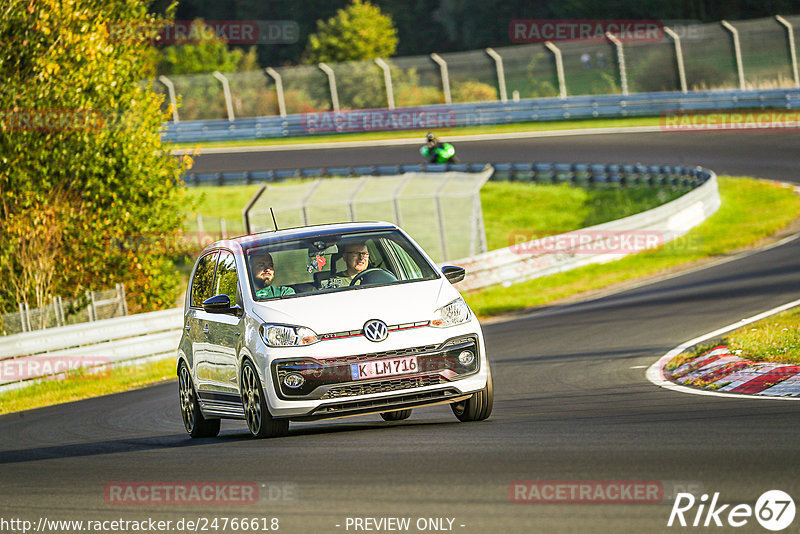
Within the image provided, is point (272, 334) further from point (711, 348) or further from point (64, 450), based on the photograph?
point (711, 348)

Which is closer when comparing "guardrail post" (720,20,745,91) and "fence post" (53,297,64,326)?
"fence post" (53,297,64,326)

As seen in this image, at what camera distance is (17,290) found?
2369 cm

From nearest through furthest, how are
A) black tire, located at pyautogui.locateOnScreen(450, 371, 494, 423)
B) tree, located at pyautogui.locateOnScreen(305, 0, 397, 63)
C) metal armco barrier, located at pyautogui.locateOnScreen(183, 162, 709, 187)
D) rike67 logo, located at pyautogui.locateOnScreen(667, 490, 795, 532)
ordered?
rike67 logo, located at pyautogui.locateOnScreen(667, 490, 795, 532), black tire, located at pyautogui.locateOnScreen(450, 371, 494, 423), metal armco barrier, located at pyautogui.locateOnScreen(183, 162, 709, 187), tree, located at pyautogui.locateOnScreen(305, 0, 397, 63)

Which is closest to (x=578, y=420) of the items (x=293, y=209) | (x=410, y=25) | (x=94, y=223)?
(x=94, y=223)

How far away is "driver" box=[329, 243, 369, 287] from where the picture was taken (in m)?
9.65

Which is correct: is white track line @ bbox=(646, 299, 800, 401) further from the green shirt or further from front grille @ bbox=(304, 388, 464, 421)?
the green shirt

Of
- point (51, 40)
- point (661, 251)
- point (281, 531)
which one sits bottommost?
point (661, 251)

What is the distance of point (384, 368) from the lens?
866 cm

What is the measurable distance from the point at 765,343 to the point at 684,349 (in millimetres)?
1782

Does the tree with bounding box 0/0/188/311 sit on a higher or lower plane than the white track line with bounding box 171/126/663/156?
higher

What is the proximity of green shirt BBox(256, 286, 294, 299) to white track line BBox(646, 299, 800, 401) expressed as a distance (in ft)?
12.3

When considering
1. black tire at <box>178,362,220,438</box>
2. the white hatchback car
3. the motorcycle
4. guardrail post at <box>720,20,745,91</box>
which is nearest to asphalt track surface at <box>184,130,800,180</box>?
guardrail post at <box>720,20,745,91</box>

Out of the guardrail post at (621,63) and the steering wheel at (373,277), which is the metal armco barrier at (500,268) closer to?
the guardrail post at (621,63)

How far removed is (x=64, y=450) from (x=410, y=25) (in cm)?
8296
